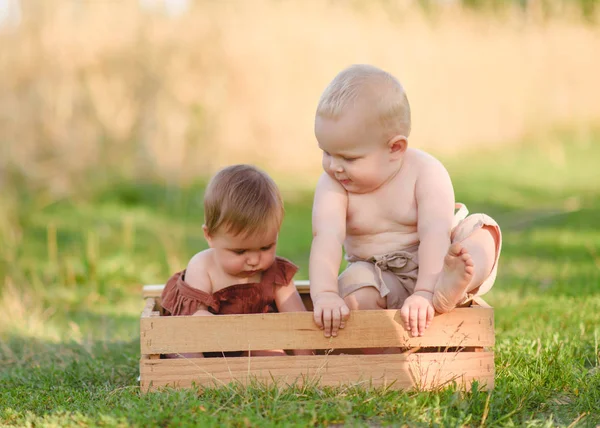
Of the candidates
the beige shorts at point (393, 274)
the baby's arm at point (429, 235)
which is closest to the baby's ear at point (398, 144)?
the baby's arm at point (429, 235)

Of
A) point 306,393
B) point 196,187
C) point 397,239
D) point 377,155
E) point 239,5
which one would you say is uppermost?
point 239,5

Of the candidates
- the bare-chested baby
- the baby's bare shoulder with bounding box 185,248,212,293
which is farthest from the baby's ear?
the baby's bare shoulder with bounding box 185,248,212,293

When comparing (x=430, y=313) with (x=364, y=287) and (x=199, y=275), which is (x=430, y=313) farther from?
(x=199, y=275)

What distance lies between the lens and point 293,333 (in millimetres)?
2916

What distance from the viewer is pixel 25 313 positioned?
16.0 feet

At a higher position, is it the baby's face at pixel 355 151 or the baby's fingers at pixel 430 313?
the baby's face at pixel 355 151

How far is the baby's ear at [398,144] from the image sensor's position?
309cm

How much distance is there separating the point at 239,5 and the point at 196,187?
261cm

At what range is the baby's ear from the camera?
3.09m

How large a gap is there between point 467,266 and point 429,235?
383mm

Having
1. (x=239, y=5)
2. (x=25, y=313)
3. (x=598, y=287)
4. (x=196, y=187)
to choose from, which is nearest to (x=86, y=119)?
(x=196, y=187)

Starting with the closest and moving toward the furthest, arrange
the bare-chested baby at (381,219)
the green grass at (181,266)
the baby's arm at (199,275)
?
1. the green grass at (181,266)
2. the bare-chested baby at (381,219)
3. the baby's arm at (199,275)

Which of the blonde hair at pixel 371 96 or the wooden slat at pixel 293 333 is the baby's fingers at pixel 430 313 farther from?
the blonde hair at pixel 371 96

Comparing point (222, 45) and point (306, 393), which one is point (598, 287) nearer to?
point (306, 393)
